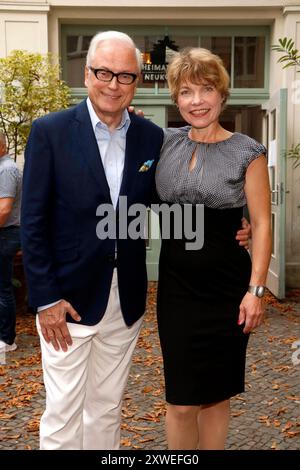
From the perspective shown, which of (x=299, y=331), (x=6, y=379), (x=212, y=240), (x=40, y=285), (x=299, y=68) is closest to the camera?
(x=40, y=285)

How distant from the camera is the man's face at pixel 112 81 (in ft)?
7.73

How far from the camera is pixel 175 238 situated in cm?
265

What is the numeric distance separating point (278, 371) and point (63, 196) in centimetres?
327

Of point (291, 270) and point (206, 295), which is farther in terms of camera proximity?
point (291, 270)

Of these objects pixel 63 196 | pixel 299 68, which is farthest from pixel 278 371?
pixel 299 68

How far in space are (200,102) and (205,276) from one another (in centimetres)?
79

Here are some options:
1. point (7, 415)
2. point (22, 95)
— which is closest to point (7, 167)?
point (22, 95)

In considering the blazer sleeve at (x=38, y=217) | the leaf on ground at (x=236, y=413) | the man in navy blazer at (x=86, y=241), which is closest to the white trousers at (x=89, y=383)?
the man in navy blazer at (x=86, y=241)

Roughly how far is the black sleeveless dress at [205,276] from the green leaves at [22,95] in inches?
180

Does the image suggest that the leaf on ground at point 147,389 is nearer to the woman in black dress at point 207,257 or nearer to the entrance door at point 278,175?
the woman in black dress at point 207,257

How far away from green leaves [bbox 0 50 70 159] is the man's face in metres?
4.61

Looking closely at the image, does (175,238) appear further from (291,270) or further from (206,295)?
(291,270)

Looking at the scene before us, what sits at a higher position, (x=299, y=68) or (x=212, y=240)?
(x=299, y=68)

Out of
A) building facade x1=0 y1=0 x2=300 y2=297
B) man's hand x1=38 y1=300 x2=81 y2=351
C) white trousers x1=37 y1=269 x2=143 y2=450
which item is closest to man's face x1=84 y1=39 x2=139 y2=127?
white trousers x1=37 y1=269 x2=143 y2=450
